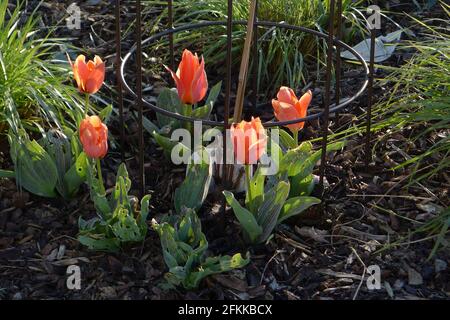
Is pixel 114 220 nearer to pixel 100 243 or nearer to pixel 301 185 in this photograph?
pixel 100 243

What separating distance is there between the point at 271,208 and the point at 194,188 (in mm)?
269

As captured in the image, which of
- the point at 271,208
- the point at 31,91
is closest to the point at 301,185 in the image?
the point at 271,208

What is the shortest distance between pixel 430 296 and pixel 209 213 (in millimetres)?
756

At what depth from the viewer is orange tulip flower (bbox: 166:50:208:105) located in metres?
2.88

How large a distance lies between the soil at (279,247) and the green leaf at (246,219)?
2.5 inches

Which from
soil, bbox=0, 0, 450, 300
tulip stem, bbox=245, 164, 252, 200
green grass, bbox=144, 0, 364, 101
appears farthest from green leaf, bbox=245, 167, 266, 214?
green grass, bbox=144, 0, 364, 101

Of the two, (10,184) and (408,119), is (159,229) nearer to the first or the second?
(10,184)

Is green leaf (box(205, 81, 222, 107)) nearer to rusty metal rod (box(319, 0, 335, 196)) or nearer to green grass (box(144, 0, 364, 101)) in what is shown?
green grass (box(144, 0, 364, 101))

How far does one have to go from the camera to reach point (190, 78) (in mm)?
2902

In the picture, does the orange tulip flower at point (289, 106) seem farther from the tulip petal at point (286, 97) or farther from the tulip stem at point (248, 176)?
the tulip stem at point (248, 176)

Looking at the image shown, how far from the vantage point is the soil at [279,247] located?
2.76 metres

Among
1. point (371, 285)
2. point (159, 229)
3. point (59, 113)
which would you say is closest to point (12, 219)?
point (59, 113)

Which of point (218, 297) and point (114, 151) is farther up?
point (114, 151)

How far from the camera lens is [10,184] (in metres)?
3.17
